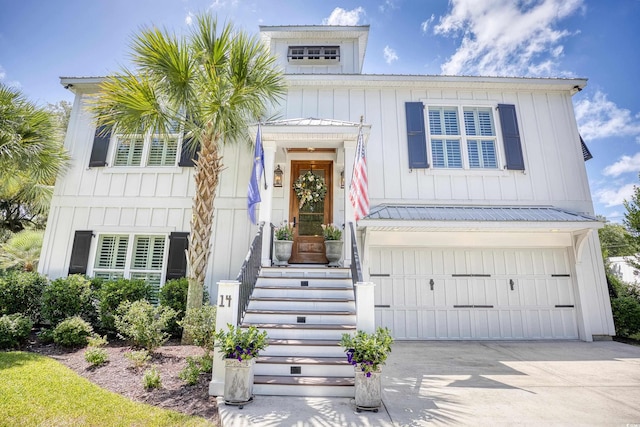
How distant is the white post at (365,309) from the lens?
13.4 feet

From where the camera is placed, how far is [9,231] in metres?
14.1

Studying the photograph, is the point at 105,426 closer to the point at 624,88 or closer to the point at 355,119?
the point at 355,119

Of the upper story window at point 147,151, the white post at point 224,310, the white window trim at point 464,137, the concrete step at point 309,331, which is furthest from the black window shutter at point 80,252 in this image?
the white window trim at point 464,137

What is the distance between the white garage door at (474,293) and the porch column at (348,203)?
1596 millimetres

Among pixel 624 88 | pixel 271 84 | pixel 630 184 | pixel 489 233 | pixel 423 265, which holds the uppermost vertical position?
pixel 624 88

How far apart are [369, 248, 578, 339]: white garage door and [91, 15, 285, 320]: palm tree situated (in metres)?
4.30

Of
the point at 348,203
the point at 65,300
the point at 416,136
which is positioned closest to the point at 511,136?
the point at 416,136

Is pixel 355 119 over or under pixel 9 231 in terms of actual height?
over

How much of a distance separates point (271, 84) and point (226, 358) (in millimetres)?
5475

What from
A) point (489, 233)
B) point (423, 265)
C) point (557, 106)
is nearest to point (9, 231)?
point (423, 265)

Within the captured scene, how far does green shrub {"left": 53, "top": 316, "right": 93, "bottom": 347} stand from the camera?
18.5 ft

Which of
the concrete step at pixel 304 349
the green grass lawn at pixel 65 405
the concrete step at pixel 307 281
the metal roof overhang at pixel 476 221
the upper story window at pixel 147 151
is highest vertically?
the upper story window at pixel 147 151

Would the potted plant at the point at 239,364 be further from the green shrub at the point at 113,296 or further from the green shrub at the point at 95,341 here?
the green shrub at the point at 113,296

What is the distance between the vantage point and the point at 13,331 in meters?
5.54
